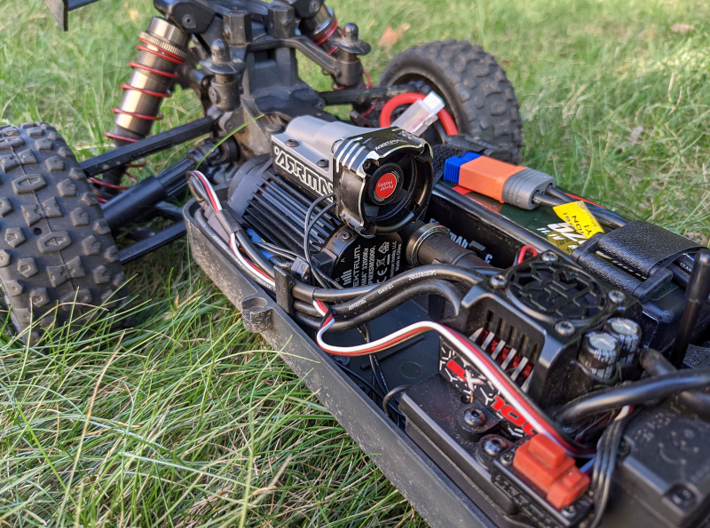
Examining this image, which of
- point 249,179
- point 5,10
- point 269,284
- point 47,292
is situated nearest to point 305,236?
point 269,284

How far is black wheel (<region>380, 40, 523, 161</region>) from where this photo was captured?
2.48m

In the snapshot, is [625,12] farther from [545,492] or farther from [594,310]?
[545,492]

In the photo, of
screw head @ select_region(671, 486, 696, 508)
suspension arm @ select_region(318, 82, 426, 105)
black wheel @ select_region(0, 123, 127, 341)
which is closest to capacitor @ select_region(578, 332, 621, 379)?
screw head @ select_region(671, 486, 696, 508)

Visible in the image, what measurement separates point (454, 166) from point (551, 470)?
1.19 meters

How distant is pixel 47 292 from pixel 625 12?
5237mm

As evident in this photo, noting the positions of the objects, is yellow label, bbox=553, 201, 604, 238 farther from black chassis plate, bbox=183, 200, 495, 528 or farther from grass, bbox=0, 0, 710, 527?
grass, bbox=0, 0, 710, 527

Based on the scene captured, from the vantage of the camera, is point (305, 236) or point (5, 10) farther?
point (5, 10)

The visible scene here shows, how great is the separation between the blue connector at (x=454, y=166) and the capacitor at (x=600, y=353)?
0.99 m

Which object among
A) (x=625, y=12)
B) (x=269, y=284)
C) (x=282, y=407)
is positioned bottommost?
(x=282, y=407)

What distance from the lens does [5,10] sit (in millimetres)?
4387

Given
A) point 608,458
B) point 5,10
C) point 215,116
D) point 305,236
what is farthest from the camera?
point 5,10

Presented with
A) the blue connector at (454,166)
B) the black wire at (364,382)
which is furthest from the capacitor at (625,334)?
the blue connector at (454,166)

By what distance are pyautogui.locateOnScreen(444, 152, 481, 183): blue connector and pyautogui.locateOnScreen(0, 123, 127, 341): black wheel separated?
120 cm

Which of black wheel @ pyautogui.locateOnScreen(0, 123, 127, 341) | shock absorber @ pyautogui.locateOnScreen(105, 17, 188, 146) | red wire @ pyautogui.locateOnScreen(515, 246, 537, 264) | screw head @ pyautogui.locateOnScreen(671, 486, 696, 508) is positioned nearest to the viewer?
screw head @ pyautogui.locateOnScreen(671, 486, 696, 508)
